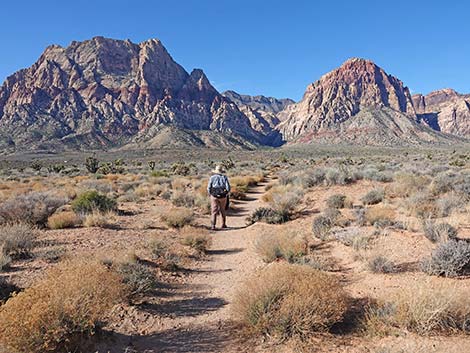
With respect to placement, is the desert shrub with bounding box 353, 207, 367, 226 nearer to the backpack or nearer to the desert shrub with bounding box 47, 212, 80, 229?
the backpack

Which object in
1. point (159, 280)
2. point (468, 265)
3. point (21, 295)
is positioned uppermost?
point (21, 295)

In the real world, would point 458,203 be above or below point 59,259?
above

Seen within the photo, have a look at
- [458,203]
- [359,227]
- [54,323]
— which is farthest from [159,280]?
[458,203]

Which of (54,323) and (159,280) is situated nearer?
(54,323)

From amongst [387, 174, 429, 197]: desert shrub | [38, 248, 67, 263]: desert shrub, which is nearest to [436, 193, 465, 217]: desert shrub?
[387, 174, 429, 197]: desert shrub

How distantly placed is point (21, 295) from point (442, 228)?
26.8 feet

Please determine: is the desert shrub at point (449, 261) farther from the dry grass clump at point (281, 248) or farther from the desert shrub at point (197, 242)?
the desert shrub at point (197, 242)

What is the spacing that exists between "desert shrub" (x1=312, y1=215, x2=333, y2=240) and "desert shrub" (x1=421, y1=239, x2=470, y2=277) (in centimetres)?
313

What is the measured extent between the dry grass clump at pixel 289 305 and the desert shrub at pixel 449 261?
2079 mm

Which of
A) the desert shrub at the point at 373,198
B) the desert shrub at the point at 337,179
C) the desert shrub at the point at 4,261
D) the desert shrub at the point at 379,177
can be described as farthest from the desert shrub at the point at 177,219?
the desert shrub at the point at 379,177

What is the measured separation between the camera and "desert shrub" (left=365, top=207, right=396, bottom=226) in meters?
9.30

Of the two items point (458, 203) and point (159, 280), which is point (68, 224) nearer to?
point (159, 280)

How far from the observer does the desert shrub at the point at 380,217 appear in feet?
30.5

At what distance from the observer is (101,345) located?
4.51 metres
